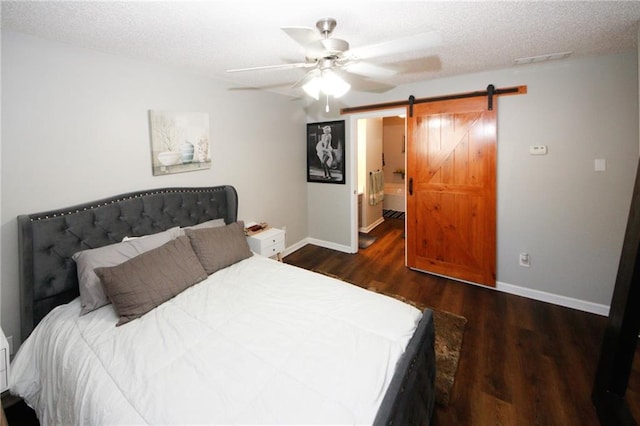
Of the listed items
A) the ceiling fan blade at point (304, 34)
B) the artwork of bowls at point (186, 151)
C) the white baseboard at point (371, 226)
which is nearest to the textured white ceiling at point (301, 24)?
the ceiling fan blade at point (304, 34)

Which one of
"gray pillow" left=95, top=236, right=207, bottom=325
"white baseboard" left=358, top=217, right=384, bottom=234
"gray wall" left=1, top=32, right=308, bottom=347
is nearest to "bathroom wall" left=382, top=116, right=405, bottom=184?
"white baseboard" left=358, top=217, right=384, bottom=234

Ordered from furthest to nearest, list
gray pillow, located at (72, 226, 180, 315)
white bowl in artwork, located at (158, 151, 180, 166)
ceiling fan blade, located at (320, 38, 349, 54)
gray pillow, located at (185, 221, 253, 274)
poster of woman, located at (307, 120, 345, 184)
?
poster of woman, located at (307, 120, 345, 184)
white bowl in artwork, located at (158, 151, 180, 166)
gray pillow, located at (185, 221, 253, 274)
gray pillow, located at (72, 226, 180, 315)
ceiling fan blade, located at (320, 38, 349, 54)

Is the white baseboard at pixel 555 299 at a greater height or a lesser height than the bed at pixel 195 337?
lesser

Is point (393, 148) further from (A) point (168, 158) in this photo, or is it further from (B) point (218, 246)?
(B) point (218, 246)

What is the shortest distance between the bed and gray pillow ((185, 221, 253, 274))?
0.01 metres

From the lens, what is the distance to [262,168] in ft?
12.6

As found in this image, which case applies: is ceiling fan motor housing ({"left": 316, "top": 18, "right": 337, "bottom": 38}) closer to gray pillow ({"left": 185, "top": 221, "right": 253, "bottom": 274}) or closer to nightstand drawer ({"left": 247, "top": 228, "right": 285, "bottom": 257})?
gray pillow ({"left": 185, "top": 221, "right": 253, "bottom": 274})

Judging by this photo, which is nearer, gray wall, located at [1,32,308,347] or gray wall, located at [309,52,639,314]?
gray wall, located at [1,32,308,347]

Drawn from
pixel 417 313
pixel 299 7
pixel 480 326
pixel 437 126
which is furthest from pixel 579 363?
pixel 299 7

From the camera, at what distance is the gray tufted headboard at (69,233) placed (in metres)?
1.88

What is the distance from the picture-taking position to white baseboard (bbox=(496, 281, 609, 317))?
9.00 feet

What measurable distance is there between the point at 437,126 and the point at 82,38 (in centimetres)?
335

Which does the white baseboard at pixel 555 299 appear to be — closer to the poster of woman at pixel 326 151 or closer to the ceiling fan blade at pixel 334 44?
the poster of woman at pixel 326 151

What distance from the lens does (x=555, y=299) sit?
9.66 feet
